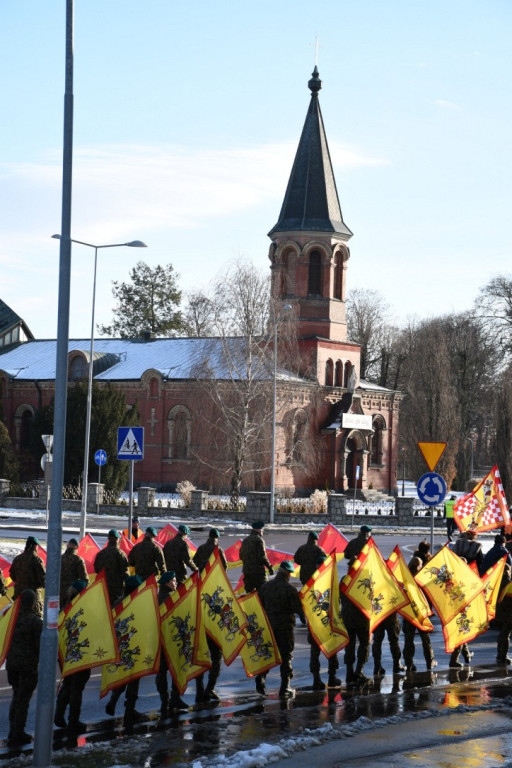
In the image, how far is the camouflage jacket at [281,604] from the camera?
1335 cm

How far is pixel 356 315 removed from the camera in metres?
95.8

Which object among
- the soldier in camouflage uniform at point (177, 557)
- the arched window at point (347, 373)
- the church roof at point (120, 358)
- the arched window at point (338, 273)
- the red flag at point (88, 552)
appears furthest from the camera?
the arched window at point (347, 373)

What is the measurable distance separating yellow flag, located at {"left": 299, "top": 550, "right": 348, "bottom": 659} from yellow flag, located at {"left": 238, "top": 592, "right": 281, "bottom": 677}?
0.89 meters

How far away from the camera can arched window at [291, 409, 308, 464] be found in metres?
54.4

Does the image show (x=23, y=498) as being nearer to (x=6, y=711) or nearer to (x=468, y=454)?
(x=6, y=711)

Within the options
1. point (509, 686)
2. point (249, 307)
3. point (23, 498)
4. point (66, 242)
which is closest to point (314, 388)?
point (249, 307)

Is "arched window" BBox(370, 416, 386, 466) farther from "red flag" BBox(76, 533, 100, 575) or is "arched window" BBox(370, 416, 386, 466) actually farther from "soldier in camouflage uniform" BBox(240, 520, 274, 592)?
"soldier in camouflage uniform" BBox(240, 520, 274, 592)

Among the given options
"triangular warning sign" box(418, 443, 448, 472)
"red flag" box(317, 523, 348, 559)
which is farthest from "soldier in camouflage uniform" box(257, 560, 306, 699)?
"red flag" box(317, 523, 348, 559)

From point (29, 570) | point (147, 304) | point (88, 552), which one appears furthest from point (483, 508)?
point (147, 304)

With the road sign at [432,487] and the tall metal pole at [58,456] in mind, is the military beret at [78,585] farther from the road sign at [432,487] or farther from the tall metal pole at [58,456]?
the road sign at [432,487]

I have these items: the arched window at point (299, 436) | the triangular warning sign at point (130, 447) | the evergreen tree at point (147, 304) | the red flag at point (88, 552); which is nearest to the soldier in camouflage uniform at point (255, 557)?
the red flag at point (88, 552)

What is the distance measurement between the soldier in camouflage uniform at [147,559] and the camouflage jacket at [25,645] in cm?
518

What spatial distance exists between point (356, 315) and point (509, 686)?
82480 mm

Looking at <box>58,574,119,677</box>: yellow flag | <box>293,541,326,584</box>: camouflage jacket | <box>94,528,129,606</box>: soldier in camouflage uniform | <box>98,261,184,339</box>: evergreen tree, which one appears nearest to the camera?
<box>58,574,119,677</box>: yellow flag
